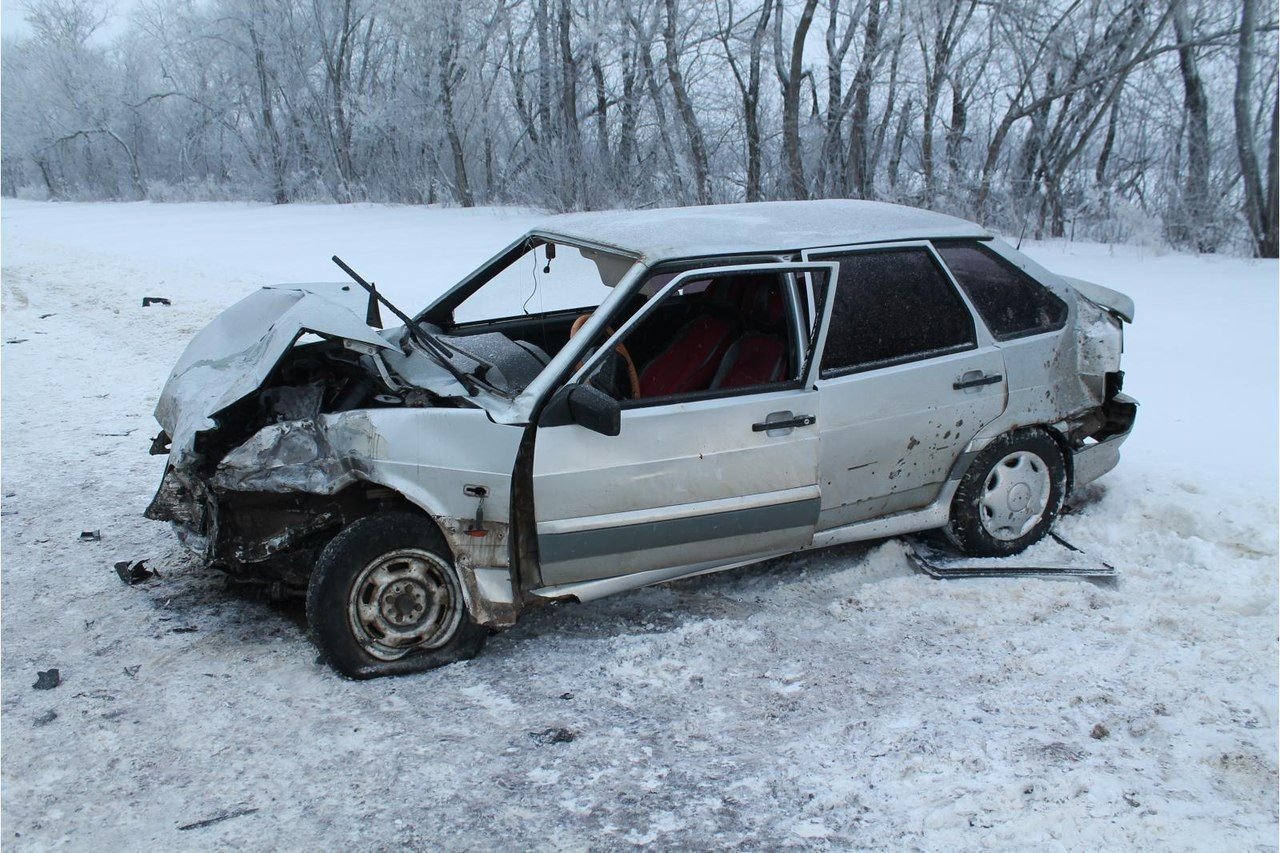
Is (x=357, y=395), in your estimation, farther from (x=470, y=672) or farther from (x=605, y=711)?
(x=605, y=711)

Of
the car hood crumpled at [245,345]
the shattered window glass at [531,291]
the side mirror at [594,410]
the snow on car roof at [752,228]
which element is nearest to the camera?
the side mirror at [594,410]

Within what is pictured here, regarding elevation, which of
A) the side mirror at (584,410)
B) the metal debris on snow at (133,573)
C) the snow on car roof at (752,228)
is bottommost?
the metal debris on snow at (133,573)

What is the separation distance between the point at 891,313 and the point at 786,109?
1333 centimetres

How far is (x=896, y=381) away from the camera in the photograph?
162 inches

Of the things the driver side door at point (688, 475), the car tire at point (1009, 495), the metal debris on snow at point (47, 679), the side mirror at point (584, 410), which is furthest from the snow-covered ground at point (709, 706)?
the side mirror at point (584, 410)

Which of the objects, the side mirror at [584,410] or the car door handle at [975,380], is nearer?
the side mirror at [584,410]

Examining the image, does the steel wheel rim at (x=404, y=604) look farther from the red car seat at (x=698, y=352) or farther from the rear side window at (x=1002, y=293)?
the rear side window at (x=1002, y=293)

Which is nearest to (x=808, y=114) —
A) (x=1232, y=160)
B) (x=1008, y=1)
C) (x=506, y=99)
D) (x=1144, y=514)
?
(x=1008, y=1)

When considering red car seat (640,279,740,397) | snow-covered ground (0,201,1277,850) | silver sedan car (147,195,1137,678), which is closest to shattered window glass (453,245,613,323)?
silver sedan car (147,195,1137,678)

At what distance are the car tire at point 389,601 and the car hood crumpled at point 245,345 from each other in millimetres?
674

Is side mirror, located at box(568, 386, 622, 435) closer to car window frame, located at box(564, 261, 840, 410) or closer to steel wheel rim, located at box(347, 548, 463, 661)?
car window frame, located at box(564, 261, 840, 410)

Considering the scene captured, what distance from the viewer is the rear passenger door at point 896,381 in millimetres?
4023

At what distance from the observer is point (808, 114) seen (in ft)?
59.7

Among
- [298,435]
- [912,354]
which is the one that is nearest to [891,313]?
[912,354]
